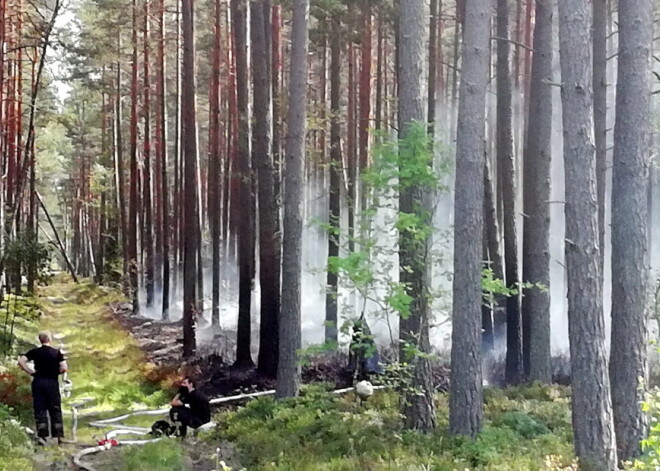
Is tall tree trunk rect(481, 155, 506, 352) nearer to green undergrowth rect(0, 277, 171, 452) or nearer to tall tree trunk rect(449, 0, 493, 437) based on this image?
tall tree trunk rect(449, 0, 493, 437)

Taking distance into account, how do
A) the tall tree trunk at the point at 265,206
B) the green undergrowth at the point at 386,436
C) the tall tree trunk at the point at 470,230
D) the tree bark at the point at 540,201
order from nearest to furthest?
the green undergrowth at the point at 386,436 → the tall tree trunk at the point at 470,230 → the tree bark at the point at 540,201 → the tall tree trunk at the point at 265,206

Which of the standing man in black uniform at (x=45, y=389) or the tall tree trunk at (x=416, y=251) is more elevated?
the tall tree trunk at (x=416, y=251)

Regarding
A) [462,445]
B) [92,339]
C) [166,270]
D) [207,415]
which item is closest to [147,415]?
[207,415]

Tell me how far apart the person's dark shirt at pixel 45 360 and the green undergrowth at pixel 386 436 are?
2.74 m

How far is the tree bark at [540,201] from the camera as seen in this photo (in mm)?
13312

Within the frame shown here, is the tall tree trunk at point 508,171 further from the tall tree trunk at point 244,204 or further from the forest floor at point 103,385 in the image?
the forest floor at point 103,385

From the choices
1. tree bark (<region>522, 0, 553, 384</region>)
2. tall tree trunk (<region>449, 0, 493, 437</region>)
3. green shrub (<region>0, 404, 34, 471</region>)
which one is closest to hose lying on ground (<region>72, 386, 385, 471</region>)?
green shrub (<region>0, 404, 34, 471</region>)

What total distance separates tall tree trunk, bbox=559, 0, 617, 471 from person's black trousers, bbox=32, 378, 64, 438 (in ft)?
24.5

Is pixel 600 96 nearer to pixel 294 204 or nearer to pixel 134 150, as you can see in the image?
pixel 294 204

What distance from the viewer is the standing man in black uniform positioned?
10586 millimetres

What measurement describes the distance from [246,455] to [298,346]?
2843mm

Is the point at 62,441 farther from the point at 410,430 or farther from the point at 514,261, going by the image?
the point at 514,261

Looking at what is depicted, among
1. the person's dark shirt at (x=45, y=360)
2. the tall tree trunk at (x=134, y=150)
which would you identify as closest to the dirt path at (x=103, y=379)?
the person's dark shirt at (x=45, y=360)

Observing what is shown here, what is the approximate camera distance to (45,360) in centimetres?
1067
